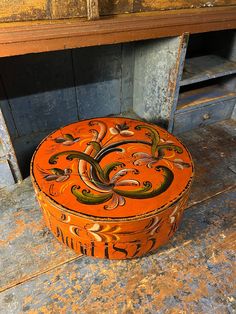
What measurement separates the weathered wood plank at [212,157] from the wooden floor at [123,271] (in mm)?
78

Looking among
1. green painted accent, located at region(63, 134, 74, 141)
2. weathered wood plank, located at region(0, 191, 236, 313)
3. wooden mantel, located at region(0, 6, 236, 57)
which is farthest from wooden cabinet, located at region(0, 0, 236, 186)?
weathered wood plank, located at region(0, 191, 236, 313)

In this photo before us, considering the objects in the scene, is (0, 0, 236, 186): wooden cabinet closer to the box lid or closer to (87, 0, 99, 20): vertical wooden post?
(87, 0, 99, 20): vertical wooden post

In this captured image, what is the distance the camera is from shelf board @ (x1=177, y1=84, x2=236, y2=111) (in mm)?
1827

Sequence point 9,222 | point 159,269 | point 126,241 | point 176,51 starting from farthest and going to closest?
point 176,51
point 9,222
point 159,269
point 126,241

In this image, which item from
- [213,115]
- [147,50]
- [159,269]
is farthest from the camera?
[213,115]

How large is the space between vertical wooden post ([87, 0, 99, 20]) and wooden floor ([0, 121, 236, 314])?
38.0 inches

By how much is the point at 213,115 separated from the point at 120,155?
115 centimetres

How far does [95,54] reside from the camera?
176cm

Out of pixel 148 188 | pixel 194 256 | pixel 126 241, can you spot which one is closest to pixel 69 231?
pixel 126 241

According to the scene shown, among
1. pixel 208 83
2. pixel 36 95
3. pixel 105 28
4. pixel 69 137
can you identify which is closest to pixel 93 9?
pixel 105 28

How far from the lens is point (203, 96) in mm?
1941

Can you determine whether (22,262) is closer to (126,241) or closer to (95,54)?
(126,241)

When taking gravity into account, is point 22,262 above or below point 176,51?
below

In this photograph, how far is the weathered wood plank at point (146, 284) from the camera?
0.99 m
